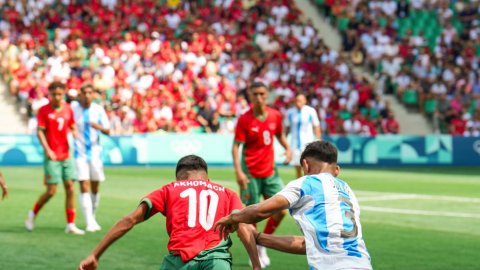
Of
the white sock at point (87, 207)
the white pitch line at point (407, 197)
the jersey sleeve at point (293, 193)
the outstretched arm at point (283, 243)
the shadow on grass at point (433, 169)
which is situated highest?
the jersey sleeve at point (293, 193)

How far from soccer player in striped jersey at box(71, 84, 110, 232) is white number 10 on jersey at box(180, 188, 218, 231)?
27.6ft

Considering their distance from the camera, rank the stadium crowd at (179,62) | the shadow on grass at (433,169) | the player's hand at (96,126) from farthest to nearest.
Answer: the stadium crowd at (179,62), the shadow on grass at (433,169), the player's hand at (96,126)

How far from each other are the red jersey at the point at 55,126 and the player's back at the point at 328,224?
30.0 feet

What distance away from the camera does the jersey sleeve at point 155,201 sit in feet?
23.0

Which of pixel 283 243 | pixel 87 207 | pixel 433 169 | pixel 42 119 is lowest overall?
pixel 433 169

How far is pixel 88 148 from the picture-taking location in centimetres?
1608

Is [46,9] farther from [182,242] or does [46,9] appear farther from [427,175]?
[182,242]

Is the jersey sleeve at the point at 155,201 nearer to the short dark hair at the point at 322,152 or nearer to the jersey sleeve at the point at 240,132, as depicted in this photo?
the short dark hair at the point at 322,152

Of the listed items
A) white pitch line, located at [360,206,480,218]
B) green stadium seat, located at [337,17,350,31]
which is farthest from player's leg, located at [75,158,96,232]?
green stadium seat, located at [337,17,350,31]

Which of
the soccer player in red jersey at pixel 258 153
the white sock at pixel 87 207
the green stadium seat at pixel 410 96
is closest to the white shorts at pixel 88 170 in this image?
the white sock at pixel 87 207

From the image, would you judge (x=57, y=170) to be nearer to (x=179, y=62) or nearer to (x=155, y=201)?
(x=155, y=201)

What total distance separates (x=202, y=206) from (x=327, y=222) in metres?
1.06

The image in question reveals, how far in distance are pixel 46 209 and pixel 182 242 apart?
487 inches

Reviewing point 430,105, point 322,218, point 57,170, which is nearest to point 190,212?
point 322,218
